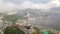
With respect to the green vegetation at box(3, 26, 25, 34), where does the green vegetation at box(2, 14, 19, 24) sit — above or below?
above

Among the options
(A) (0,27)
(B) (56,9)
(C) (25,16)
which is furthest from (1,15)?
(B) (56,9)

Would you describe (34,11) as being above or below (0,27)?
above

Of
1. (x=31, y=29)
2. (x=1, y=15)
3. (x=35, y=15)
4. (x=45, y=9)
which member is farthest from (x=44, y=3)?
(x=1, y=15)

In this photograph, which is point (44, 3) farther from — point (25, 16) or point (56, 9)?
point (25, 16)

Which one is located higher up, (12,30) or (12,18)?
(12,18)

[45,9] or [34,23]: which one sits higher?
[45,9]

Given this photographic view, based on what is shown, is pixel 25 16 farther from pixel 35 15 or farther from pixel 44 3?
pixel 44 3

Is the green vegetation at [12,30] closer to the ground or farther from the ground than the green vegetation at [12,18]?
closer to the ground

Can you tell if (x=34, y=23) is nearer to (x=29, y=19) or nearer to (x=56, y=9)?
(x=29, y=19)

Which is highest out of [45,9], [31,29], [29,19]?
[45,9]
